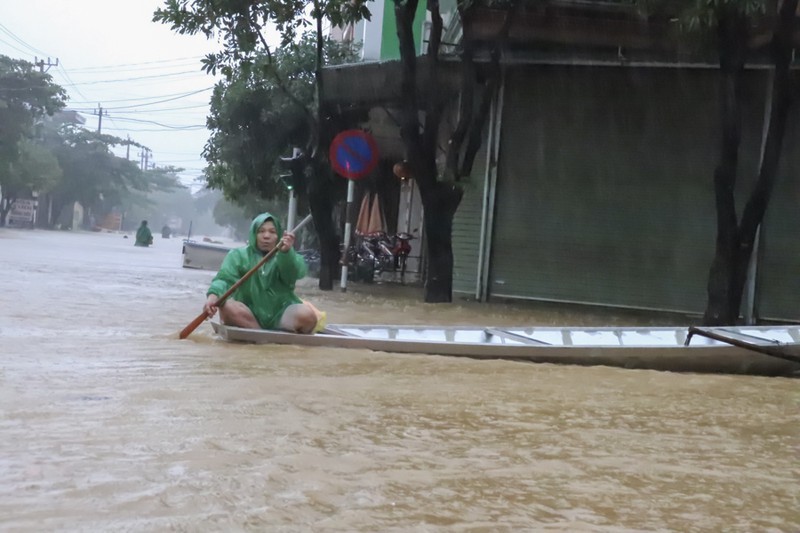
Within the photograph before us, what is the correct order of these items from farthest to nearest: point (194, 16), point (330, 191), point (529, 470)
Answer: point (330, 191), point (194, 16), point (529, 470)

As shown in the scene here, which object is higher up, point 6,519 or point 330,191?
point 330,191

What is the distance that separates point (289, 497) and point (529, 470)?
1049mm

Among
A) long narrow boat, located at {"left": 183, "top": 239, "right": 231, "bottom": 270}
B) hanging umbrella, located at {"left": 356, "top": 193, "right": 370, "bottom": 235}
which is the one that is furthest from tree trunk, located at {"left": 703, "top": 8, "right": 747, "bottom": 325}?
long narrow boat, located at {"left": 183, "top": 239, "right": 231, "bottom": 270}

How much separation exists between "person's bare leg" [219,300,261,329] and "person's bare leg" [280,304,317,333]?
29 centimetres

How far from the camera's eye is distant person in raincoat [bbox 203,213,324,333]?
23.6 ft

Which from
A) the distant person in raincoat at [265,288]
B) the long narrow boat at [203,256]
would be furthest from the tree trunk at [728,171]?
the long narrow boat at [203,256]

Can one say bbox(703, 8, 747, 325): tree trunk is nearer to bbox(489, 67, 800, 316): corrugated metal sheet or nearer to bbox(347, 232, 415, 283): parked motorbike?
bbox(489, 67, 800, 316): corrugated metal sheet

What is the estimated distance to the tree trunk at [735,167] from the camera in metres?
10.5

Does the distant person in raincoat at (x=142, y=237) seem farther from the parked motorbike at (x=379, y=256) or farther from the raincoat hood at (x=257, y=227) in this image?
the raincoat hood at (x=257, y=227)

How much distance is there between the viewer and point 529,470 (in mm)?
3791

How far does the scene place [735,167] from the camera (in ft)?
35.0

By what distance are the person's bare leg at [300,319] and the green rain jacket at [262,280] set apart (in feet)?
0.39

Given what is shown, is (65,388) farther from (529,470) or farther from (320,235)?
(320,235)

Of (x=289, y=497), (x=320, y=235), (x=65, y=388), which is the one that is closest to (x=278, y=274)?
(x=65, y=388)
